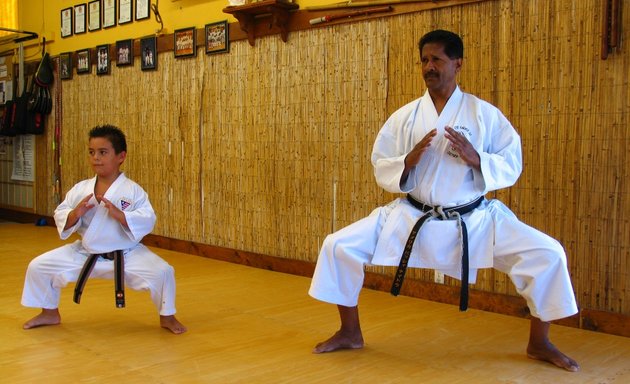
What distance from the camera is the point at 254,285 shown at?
4.23 meters

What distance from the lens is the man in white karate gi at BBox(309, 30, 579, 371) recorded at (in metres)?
2.57

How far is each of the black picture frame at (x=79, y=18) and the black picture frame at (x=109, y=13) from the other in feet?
1.34

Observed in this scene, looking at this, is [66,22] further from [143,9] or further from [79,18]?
[143,9]

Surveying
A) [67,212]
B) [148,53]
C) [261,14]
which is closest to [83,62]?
[148,53]

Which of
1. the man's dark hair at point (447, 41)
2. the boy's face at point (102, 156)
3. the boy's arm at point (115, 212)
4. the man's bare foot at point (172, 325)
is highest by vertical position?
the man's dark hair at point (447, 41)

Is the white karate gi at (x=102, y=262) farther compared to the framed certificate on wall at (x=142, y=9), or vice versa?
the framed certificate on wall at (x=142, y=9)

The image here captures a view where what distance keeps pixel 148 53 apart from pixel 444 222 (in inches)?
157

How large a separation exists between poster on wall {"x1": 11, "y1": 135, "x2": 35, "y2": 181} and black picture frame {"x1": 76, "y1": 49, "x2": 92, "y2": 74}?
50.9 inches

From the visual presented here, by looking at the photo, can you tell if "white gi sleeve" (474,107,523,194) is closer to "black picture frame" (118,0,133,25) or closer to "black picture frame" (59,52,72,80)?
"black picture frame" (118,0,133,25)

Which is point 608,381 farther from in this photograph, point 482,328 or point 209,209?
point 209,209

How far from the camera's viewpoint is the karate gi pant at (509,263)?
2.44 metres

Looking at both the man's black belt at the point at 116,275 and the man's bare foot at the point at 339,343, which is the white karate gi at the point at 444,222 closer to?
the man's bare foot at the point at 339,343

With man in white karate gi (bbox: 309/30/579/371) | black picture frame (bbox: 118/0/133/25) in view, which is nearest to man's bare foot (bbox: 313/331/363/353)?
man in white karate gi (bbox: 309/30/579/371)

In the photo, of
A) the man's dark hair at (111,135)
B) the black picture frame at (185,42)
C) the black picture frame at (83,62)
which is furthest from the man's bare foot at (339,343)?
the black picture frame at (83,62)
